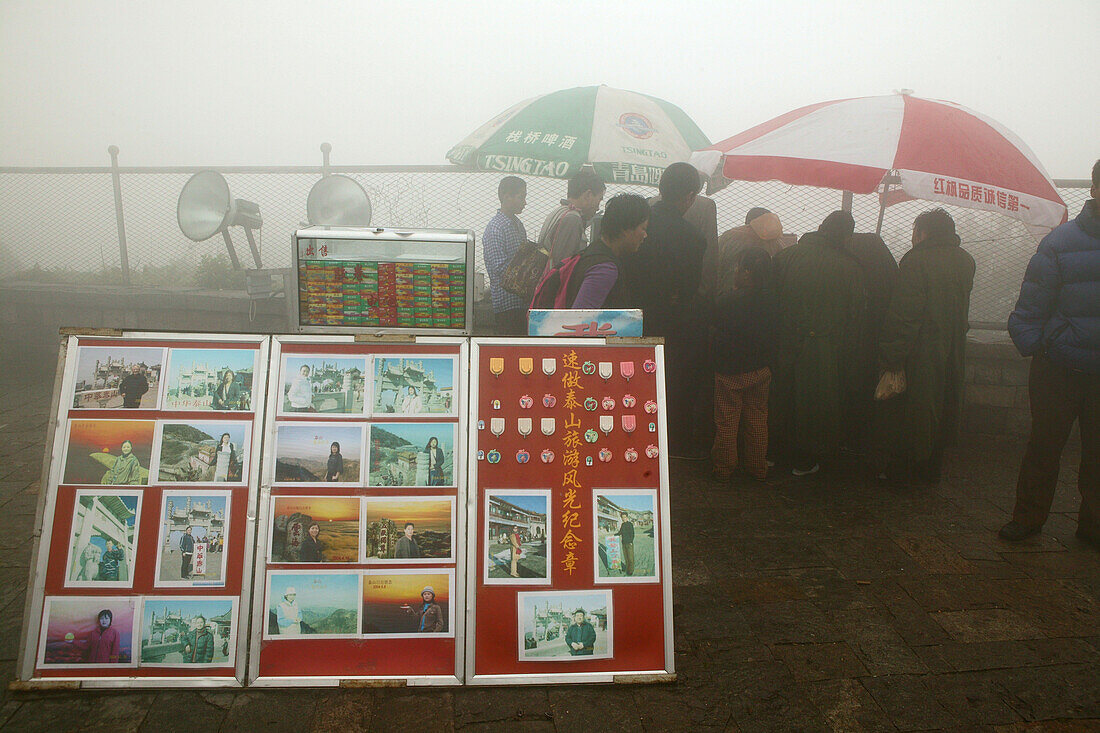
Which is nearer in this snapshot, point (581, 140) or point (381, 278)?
point (381, 278)

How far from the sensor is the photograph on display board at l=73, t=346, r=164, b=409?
8.52ft

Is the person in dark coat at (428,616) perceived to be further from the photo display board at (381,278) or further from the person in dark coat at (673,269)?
the person in dark coat at (673,269)

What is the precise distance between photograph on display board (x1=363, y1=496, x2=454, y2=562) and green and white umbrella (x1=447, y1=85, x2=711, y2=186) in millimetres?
3571

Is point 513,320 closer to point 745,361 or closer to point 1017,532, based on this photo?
point 745,361

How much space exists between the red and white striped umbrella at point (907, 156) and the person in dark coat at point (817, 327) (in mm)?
551

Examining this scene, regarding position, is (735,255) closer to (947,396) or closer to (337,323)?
(947,396)

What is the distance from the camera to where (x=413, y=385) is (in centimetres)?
269

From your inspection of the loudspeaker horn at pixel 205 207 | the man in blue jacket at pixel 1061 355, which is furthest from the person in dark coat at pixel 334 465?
the man in blue jacket at pixel 1061 355

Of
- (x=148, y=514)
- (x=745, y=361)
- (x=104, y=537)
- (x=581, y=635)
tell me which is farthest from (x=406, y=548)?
(x=745, y=361)

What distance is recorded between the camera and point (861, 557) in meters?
3.98

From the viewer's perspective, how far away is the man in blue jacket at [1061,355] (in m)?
3.75

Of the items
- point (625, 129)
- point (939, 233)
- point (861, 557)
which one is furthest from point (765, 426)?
point (625, 129)

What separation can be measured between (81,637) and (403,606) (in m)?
1.12

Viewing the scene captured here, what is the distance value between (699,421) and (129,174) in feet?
20.5
